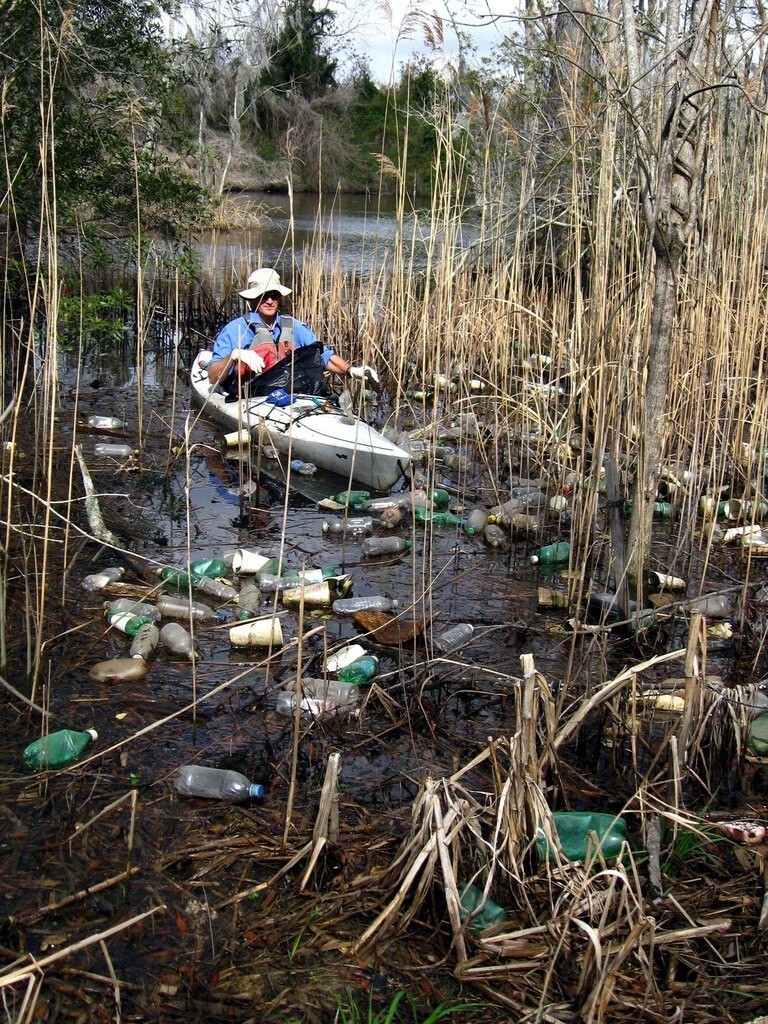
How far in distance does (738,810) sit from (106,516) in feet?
12.1

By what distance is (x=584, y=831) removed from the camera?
2.51m

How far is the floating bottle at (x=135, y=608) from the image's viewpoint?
399 centimetres

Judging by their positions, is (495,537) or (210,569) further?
(495,537)

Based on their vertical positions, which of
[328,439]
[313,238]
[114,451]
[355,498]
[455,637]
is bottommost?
[455,637]

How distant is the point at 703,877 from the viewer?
247 centimetres

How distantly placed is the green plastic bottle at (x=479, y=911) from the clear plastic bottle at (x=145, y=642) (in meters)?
1.78

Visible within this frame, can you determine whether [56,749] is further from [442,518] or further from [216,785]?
[442,518]

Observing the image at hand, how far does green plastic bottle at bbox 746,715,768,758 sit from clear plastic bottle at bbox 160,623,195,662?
204 cm

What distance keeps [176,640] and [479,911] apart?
1888 millimetres

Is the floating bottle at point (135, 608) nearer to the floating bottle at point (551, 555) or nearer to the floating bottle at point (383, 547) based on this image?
the floating bottle at point (383, 547)

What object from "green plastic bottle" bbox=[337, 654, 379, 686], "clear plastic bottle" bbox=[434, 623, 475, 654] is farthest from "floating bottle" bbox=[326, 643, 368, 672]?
"clear plastic bottle" bbox=[434, 623, 475, 654]

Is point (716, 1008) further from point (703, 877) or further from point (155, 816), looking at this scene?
point (155, 816)

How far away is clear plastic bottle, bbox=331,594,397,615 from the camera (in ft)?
14.1

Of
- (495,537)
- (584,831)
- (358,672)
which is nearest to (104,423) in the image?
(495,537)
